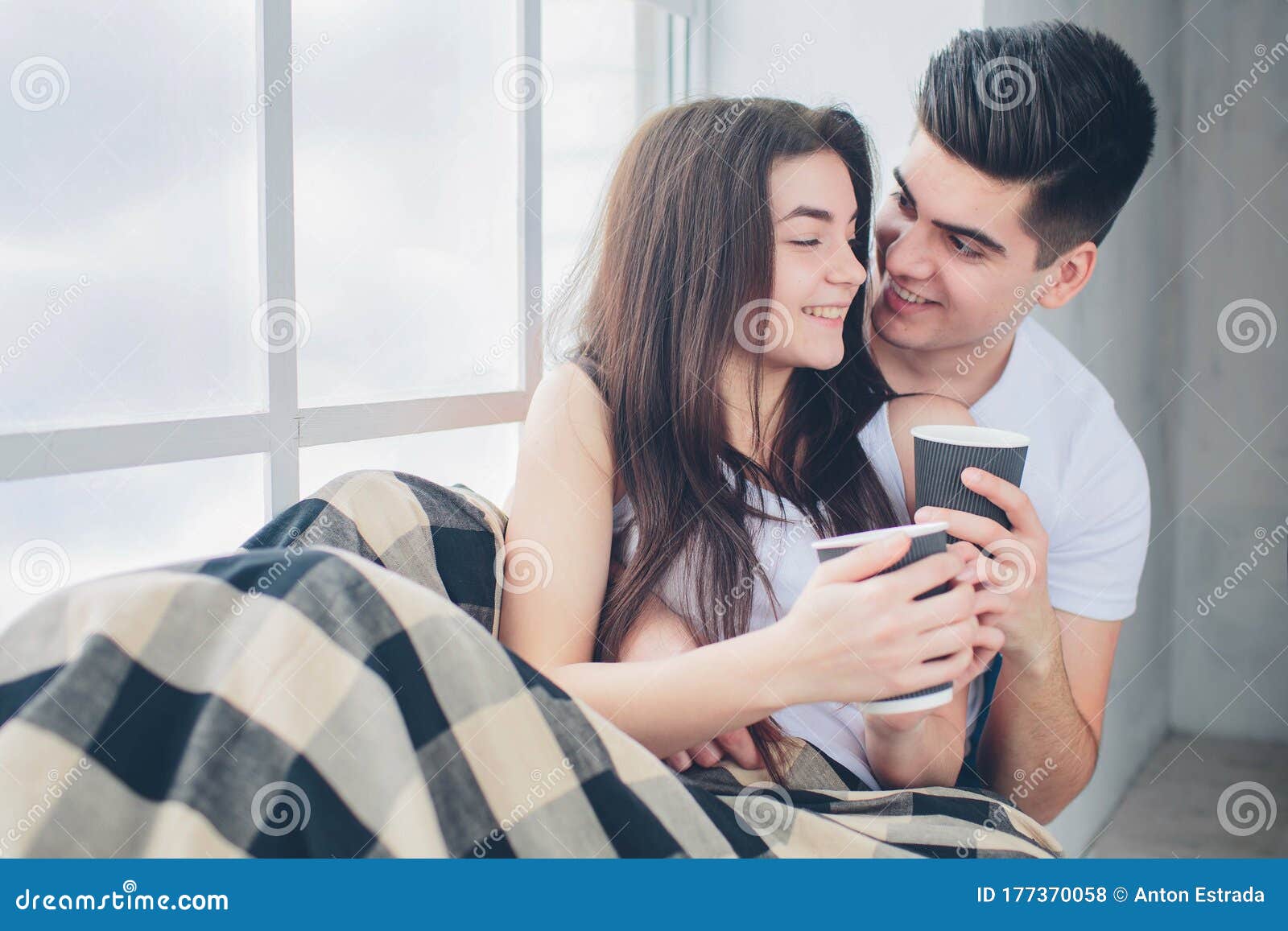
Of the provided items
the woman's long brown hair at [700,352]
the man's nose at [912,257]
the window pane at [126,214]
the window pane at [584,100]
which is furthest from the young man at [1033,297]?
the window pane at [126,214]

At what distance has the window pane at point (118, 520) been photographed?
0.97 m

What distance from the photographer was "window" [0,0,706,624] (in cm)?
97

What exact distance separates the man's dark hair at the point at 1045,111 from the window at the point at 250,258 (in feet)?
2.31

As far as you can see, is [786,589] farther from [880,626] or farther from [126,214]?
[126,214]

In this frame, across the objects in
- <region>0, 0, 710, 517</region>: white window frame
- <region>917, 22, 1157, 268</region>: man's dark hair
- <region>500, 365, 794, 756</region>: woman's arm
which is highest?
<region>917, 22, 1157, 268</region>: man's dark hair

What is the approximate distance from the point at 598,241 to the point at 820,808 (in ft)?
2.71

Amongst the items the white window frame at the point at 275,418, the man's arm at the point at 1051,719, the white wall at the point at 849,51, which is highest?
the white wall at the point at 849,51

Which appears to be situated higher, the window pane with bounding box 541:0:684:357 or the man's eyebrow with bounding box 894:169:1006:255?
the window pane with bounding box 541:0:684:357

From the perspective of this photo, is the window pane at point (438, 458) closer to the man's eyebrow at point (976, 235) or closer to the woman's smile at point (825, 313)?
the woman's smile at point (825, 313)

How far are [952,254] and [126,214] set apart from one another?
40.6 inches

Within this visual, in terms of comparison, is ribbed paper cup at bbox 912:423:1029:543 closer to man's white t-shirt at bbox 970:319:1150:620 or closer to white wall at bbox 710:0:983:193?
man's white t-shirt at bbox 970:319:1150:620

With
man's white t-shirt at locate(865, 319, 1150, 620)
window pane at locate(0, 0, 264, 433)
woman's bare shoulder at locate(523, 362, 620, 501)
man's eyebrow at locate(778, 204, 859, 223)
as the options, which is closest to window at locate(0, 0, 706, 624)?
window pane at locate(0, 0, 264, 433)

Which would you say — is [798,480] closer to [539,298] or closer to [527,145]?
[539,298]

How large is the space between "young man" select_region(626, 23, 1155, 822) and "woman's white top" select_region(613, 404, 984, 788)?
0.22m
